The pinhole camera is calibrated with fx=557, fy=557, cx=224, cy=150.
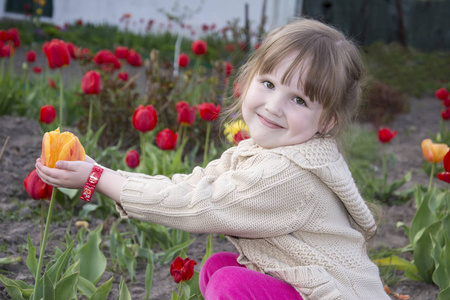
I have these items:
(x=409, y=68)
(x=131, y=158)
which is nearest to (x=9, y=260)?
(x=131, y=158)

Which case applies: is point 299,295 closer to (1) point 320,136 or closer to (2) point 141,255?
(1) point 320,136

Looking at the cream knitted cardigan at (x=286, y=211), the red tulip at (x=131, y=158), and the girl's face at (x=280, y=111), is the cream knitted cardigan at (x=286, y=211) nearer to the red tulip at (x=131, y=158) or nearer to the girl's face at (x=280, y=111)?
the girl's face at (x=280, y=111)

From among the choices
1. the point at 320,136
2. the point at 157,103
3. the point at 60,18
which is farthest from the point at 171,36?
the point at 320,136

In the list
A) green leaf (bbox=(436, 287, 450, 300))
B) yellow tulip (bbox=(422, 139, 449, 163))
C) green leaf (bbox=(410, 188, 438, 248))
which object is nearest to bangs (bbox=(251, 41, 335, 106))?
green leaf (bbox=(436, 287, 450, 300))

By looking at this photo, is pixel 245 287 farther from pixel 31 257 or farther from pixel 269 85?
pixel 31 257

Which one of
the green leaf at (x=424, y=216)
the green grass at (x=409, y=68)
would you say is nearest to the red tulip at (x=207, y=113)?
the green leaf at (x=424, y=216)

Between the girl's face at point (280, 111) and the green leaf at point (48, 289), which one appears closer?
the green leaf at point (48, 289)

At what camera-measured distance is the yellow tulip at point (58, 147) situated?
144 cm

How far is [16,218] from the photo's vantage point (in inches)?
110

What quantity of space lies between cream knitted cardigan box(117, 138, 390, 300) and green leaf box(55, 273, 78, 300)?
0.79 feet

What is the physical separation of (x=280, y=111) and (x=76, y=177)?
66 centimetres

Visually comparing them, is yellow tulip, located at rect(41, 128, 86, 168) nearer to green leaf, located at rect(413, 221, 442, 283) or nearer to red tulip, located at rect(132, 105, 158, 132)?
red tulip, located at rect(132, 105, 158, 132)

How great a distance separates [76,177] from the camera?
1.59 metres

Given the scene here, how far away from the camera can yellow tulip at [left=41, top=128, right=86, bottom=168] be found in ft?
4.74
